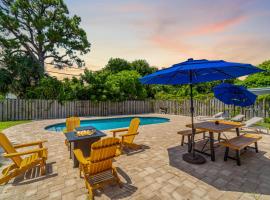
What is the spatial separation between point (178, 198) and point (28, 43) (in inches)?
827

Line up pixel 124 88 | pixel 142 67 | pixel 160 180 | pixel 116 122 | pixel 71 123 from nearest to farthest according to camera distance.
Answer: pixel 160 180
pixel 71 123
pixel 116 122
pixel 124 88
pixel 142 67

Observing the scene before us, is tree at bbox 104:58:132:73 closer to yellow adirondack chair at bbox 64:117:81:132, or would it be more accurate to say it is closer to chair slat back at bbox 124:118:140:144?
yellow adirondack chair at bbox 64:117:81:132

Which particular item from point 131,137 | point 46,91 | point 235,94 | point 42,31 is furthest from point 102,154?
point 42,31

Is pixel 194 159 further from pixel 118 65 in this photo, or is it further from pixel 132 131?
pixel 118 65

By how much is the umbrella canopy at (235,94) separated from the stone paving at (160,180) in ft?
6.99

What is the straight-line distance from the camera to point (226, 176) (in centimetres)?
324

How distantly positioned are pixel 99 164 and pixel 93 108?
13.1m

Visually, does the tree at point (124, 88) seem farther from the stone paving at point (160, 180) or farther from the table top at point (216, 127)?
the table top at point (216, 127)

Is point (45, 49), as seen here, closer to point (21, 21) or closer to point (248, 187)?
point (21, 21)

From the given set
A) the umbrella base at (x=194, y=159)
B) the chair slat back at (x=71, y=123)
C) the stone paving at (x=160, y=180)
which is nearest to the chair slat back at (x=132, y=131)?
the stone paving at (x=160, y=180)

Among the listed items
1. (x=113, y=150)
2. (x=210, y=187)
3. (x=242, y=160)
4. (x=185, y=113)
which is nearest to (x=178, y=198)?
(x=210, y=187)

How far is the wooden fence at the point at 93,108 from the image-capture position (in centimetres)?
1128

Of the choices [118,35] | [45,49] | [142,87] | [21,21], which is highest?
[21,21]

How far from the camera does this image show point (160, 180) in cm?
308
